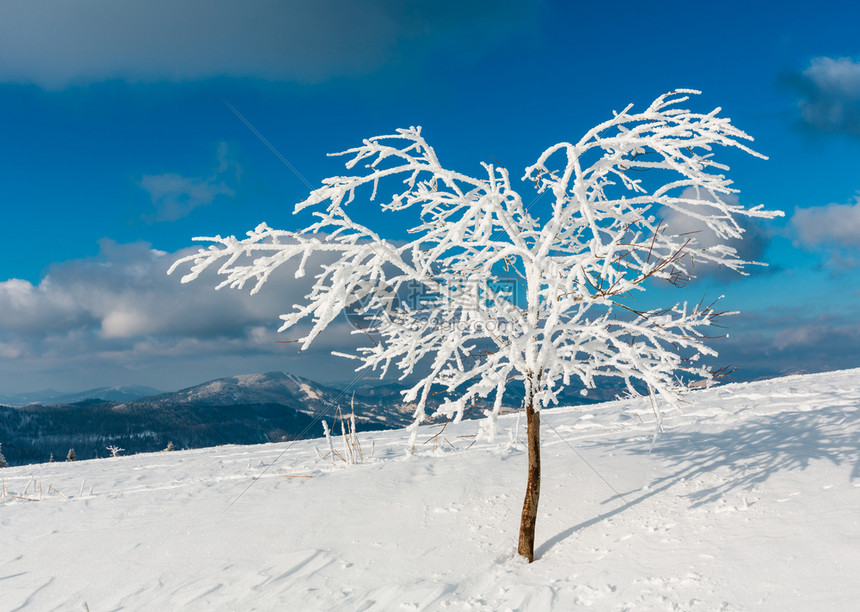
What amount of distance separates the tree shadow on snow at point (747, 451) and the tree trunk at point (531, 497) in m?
0.24

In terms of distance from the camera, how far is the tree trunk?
5145 mm

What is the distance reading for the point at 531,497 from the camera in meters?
5.25

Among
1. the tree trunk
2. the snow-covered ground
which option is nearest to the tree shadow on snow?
the snow-covered ground

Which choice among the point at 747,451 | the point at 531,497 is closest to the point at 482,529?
the point at 531,497

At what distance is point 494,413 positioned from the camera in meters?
4.51

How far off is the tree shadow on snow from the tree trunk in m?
0.24

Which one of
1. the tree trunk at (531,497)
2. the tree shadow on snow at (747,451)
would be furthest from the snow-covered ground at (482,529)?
the tree trunk at (531,497)

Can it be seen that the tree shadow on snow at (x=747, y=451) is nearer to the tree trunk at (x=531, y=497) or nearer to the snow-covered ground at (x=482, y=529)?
the snow-covered ground at (x=482, y=529)

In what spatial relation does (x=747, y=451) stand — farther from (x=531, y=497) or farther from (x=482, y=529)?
(x=482, y=529)

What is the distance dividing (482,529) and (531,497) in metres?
0.98

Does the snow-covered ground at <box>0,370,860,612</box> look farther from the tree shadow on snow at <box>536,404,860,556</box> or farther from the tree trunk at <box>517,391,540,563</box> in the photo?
the tree trunk at <box>517,391,540,563</box>

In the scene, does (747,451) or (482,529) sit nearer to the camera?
(482,529)

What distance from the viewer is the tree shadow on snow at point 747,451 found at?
586 cm

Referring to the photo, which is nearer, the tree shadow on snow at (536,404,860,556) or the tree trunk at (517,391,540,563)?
the tree trunk at (517,391,540,563)
